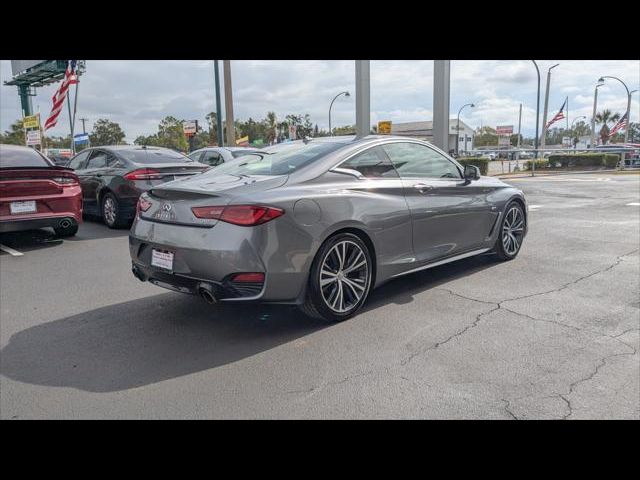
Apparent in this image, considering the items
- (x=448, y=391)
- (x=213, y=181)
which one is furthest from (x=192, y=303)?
(x=448, y=391)

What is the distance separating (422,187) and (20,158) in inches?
238

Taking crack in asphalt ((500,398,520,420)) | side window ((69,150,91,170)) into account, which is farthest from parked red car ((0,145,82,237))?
crack in asphalt ((500,398,520,420))

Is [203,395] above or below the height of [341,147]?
below

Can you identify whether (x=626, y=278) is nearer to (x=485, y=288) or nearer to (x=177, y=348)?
(x=485, y=288)

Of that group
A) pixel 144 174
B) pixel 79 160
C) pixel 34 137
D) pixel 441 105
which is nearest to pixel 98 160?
pixel 79 160

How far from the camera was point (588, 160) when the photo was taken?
31281mm

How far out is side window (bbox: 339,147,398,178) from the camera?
14.8 ft

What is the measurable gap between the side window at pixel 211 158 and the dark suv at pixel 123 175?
1975 millimetres

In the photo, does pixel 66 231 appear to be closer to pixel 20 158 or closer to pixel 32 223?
pixel 32 223

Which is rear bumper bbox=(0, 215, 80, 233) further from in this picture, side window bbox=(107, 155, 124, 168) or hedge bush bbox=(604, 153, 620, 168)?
hedge bush bbox=(604, 153, 620, 168)
